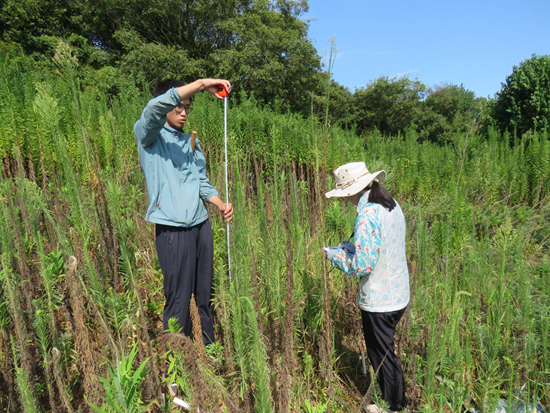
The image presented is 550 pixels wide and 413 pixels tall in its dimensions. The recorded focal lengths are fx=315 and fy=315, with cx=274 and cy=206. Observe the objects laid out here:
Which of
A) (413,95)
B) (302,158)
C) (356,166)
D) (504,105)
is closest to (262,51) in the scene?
(504,105)

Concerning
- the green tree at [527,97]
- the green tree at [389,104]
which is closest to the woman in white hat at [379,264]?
the green tree at [527,97]

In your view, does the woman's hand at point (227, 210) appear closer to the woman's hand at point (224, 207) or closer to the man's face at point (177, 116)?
the woman's hand at point (224, 207)

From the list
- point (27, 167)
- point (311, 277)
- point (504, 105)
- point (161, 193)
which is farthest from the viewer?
point (504, 105)

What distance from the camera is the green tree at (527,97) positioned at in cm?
831

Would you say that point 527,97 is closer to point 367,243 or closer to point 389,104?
point 367,243

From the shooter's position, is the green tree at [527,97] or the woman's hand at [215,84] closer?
the woman's hand at [215,84]

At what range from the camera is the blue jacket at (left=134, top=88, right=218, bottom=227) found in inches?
71.9

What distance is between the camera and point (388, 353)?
6.08 ft

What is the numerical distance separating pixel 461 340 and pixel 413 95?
27339 mm

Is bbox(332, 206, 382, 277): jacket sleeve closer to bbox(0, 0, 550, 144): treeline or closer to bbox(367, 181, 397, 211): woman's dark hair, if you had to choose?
bbox(367, 181, 397, 211): woman's dark hair

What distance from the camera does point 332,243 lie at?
3105mm

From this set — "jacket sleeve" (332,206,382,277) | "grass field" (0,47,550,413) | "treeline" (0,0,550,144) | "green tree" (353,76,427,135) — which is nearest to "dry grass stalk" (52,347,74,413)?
"grass field" (0,47,550,413)

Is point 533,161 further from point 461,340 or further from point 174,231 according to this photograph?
point 174,231

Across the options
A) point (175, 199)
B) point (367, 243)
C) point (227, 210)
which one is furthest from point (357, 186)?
point (175, 199)
